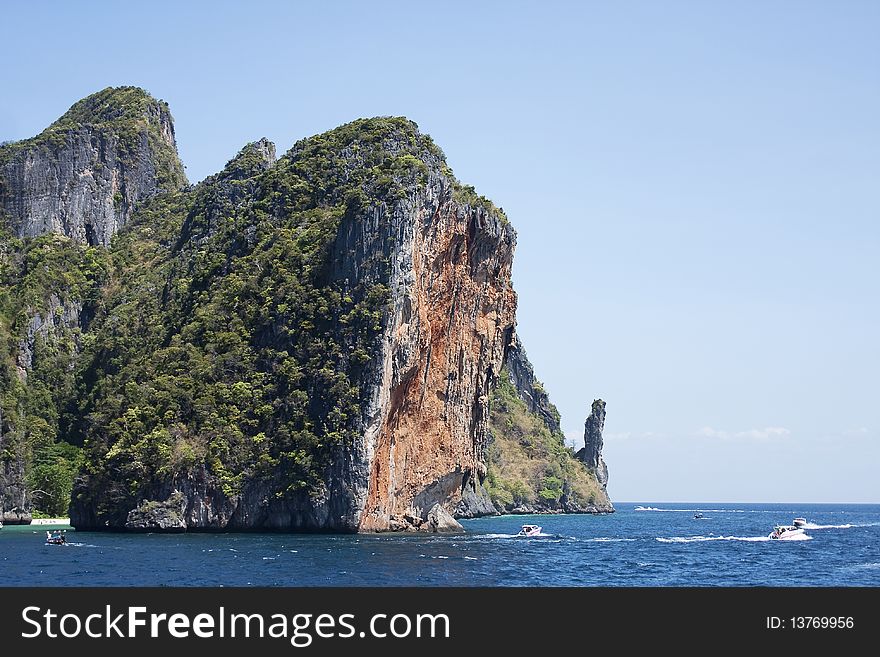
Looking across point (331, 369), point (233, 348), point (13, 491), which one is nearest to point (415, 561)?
point (331, 369)

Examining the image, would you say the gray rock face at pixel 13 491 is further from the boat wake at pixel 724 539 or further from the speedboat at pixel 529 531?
the boat wake at pixel 724 539

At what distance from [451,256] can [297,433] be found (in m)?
27.5

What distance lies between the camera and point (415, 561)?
244 ft

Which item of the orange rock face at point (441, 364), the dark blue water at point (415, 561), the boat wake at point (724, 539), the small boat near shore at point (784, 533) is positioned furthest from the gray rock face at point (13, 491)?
the small boat near shore at point (784, 533)

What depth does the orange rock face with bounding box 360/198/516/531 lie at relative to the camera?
4429 inches

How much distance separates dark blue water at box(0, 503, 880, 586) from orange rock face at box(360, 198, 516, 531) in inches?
351

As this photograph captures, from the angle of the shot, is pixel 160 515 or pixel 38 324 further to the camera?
pixel 38 324

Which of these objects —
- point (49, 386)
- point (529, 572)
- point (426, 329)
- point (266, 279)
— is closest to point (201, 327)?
point (266, 279)

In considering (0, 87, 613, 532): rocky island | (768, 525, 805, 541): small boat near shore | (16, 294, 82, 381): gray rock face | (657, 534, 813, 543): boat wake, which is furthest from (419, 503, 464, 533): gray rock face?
(16, 294, 82, 381): gray rock face

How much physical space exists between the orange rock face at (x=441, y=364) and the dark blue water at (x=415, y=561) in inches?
351

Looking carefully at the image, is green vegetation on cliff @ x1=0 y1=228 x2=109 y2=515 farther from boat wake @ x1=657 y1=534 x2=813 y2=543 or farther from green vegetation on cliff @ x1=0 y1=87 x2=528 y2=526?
boat wake @ x1=657 y1=534 x2=813 y2=543

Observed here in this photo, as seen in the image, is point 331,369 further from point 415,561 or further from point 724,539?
point 724,539

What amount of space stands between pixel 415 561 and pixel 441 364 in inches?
1963
